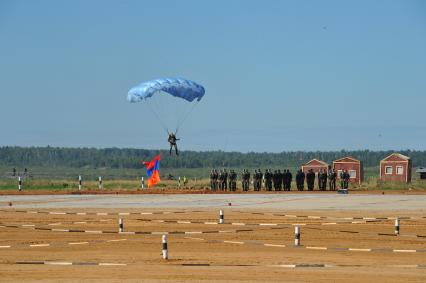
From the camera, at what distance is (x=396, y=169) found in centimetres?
8706

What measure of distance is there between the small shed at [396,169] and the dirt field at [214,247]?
43.9 meters

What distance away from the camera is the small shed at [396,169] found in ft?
283

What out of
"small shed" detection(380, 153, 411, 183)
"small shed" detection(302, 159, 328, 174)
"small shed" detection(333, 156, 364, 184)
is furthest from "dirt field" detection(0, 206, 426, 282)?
"small shed" detection(302, 159, 328, 174)

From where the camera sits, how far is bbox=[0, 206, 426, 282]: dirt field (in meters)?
23.0

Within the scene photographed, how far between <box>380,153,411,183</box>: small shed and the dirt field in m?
43.9

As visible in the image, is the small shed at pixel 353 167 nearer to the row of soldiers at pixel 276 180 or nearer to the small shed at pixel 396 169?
the small shed at pixel 396 169

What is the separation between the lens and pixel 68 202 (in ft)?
174

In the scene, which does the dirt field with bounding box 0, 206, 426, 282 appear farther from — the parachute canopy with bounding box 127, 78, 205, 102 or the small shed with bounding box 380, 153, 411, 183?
the small shed with bounding box 380, 153, 411, 183

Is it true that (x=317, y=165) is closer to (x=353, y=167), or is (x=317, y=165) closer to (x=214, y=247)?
(x=353, y=167)

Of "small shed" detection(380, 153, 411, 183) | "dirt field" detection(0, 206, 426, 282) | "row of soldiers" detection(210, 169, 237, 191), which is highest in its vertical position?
"small shed" detection(380, 153, 411, 183)

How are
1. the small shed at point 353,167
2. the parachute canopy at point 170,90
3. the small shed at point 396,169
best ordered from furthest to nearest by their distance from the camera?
the small shed at point 353,167, the small shed at point 396,169, the parachute canopy at point 170,90

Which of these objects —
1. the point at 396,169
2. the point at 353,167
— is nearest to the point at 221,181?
the point at 353,167

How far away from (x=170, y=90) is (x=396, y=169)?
33339mm

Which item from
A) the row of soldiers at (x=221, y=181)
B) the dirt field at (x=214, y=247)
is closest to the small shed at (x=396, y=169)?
the row of soldiers at (x=221, y=181)
